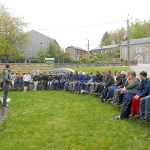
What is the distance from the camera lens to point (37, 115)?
11.8 metres

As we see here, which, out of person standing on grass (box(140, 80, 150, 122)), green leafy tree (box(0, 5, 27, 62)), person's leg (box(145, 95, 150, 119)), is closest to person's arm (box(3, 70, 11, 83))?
person standing on grass (box(140, 80, 150, 122))

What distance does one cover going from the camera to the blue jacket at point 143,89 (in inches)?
401

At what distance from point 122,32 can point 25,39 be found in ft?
204

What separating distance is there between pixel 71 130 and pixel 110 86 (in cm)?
576

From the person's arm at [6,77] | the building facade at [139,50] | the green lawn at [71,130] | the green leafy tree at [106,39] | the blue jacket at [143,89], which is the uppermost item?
the green leafy tree at [106,39]

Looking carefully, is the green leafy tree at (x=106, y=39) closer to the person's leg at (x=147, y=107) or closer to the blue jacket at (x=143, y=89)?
the blue jacket at (x=143, y=89)

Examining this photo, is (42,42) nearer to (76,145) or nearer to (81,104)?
(81,104)

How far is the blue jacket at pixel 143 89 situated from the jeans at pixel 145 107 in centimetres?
57

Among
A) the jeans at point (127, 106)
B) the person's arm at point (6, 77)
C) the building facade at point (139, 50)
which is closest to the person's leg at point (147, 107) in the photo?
the jeans at point (127, 106)

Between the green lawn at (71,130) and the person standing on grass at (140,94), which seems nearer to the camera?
the green lawn at (71,130)

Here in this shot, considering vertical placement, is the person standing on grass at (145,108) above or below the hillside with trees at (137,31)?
below

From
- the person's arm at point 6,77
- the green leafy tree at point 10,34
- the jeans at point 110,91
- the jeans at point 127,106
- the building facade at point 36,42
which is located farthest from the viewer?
the building facade at point 36,42

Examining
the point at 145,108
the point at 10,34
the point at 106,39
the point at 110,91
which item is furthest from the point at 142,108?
the point at 106,39

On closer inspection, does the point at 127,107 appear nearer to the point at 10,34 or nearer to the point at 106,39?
the point at 10,34
